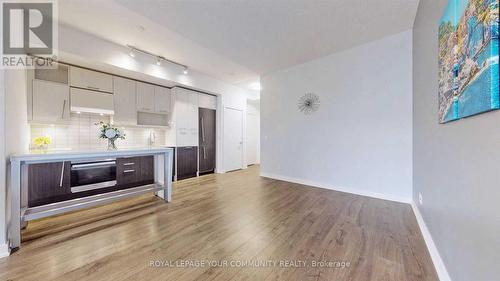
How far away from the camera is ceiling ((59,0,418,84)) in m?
2.35

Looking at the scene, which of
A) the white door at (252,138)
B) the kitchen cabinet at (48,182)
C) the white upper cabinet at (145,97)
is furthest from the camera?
the white door at (252,138)

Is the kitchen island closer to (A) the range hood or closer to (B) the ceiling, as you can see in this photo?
(A) the range hood

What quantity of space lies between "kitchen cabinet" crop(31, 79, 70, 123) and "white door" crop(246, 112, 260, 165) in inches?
190

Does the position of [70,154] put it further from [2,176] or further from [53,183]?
[53,183]

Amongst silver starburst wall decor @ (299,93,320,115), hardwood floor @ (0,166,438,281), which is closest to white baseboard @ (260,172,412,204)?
hardwood floor @ (0,166,438,281)

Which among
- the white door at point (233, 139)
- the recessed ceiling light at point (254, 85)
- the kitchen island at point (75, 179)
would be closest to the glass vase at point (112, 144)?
the kitchen island at point (75, 179)

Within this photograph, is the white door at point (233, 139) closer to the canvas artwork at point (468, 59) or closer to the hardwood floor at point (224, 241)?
the hardwood floor at point (224, 241)

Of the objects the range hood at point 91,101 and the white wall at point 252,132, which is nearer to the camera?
the range hood at point 91,101

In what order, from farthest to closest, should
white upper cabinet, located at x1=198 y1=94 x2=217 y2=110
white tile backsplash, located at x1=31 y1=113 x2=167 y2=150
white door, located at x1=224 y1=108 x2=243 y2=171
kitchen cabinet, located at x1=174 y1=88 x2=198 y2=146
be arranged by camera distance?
white door, located at x1=224 y1=108 x2=243 y2=171 → white upper cabinet, located at x1=198 y1=94 x2=217 y2=110 → kitchen cabinet, located at x1=174 y1=88 x2=198 y2=146 → white tile backsplash, located at x1=31 y1=113 x2=167 y2=150

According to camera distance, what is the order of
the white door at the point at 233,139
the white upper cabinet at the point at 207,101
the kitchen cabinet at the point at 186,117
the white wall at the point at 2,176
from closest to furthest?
the white wall at the point at 2,176, the kitchen cabinet at the point at 186,117, the white upper cabinet at the point at 207,101, the white door at the point at 233,139

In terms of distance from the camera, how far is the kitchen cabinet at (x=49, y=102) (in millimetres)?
2875

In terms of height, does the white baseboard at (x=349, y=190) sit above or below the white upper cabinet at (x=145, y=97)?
below

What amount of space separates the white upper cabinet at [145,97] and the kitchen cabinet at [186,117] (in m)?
0.53

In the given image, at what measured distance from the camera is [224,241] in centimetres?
184
